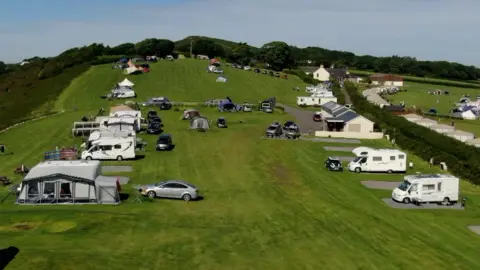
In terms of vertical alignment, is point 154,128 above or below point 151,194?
above

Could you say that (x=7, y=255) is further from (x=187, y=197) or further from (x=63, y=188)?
(x=187, y=197)

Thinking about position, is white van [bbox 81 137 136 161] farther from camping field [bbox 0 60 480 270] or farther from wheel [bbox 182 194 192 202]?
wheel [bbox 182 194 192 202]

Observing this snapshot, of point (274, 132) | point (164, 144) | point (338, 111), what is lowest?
point (164, 144)

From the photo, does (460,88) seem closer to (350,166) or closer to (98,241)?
(350,166)

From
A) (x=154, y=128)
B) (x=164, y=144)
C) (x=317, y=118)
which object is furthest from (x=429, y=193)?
(x=317, y=118)

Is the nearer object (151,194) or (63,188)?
(63,188)

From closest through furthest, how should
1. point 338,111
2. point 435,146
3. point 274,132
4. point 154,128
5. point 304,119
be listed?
point 435,146
point 154,128
point 274,132
point 338,111
point 304,119

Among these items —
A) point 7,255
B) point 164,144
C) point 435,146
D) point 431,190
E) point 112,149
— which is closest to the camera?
point 7,255

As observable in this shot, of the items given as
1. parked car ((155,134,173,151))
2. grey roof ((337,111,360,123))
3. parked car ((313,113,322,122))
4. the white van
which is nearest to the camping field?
parked car ((155,134,173,151))
